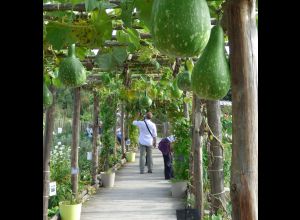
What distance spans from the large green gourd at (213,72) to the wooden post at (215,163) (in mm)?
2712

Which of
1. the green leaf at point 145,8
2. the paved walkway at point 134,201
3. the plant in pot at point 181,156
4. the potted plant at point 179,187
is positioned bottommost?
the paved walkway at point 134,201

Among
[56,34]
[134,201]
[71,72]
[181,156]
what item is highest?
[56,34]

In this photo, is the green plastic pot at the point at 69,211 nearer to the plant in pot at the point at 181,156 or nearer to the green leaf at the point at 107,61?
the plant in pot at the point at 181,156

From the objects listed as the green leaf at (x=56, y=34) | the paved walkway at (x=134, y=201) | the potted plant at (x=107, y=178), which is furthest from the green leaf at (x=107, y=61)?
the potted plant at (x=107, y=178)

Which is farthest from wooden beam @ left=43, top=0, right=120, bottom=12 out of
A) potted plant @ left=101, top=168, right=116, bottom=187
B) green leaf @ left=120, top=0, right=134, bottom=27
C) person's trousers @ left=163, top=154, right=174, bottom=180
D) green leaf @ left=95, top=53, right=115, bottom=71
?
person's trousers @ left=163, top=154, right=174, bottom=180

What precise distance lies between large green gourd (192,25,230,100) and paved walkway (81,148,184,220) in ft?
18.8

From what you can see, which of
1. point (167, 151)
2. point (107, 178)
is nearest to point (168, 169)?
point (167, 151)

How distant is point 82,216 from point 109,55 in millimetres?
5015

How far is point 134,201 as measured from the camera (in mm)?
8602

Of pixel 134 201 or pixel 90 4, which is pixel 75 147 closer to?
pixel 134 201

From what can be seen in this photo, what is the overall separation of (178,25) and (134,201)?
296 inches

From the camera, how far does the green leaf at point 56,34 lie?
249 centimetres
